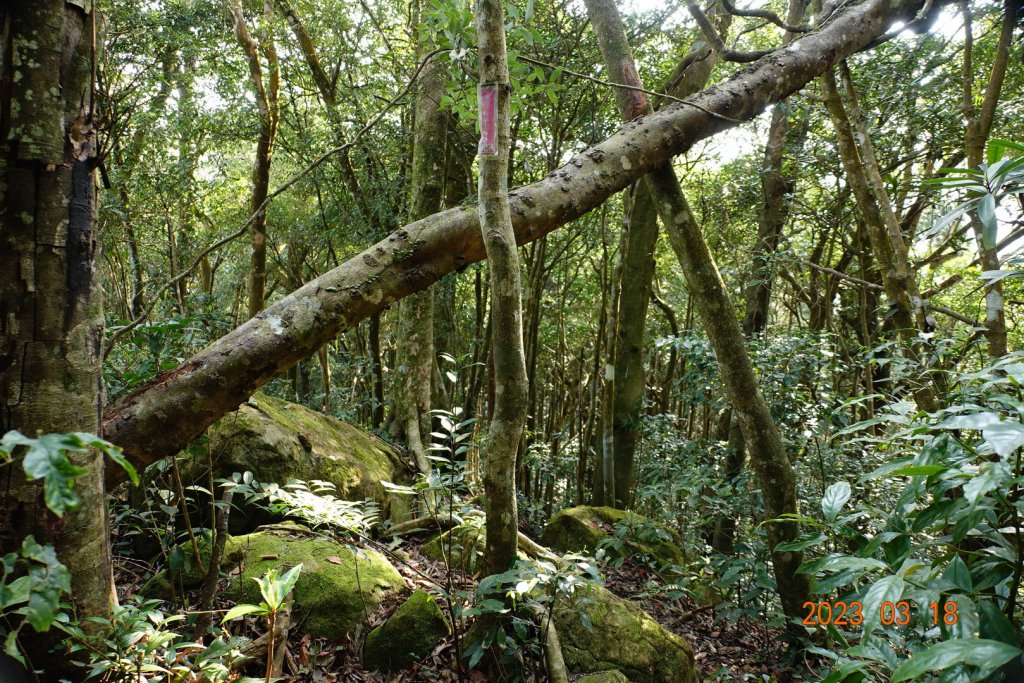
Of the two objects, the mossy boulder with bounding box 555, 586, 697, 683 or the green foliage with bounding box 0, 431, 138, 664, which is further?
the mossy boulder with bounding box 555, 586, 697, 683

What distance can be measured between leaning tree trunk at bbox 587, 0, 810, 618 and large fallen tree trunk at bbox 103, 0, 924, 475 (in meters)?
0.34

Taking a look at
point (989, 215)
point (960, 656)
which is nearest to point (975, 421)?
point (960, 656)

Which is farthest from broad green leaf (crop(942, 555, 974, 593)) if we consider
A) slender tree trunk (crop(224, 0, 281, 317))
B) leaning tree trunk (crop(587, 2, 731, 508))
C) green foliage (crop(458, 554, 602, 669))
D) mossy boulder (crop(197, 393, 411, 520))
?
slender tree trunk (crop(224, 0, 281, 317))

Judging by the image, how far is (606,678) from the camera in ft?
7.63

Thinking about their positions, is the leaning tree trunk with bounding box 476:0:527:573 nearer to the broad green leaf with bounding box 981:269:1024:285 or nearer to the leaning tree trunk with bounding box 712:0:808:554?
the broad green leaf with bounding box 981:269:1024:285

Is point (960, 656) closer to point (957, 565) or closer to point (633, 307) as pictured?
point (957, 565)

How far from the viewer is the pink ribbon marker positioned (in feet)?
6.51

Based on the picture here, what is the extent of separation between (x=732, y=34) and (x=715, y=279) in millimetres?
7047

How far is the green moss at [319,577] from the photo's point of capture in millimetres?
2664

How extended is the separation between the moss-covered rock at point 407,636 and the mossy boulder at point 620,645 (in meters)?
0.61

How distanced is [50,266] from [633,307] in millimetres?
5627

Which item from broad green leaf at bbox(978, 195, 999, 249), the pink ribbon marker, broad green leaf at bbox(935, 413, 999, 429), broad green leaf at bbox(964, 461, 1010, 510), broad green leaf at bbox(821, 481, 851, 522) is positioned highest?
the pink ribbon marker
